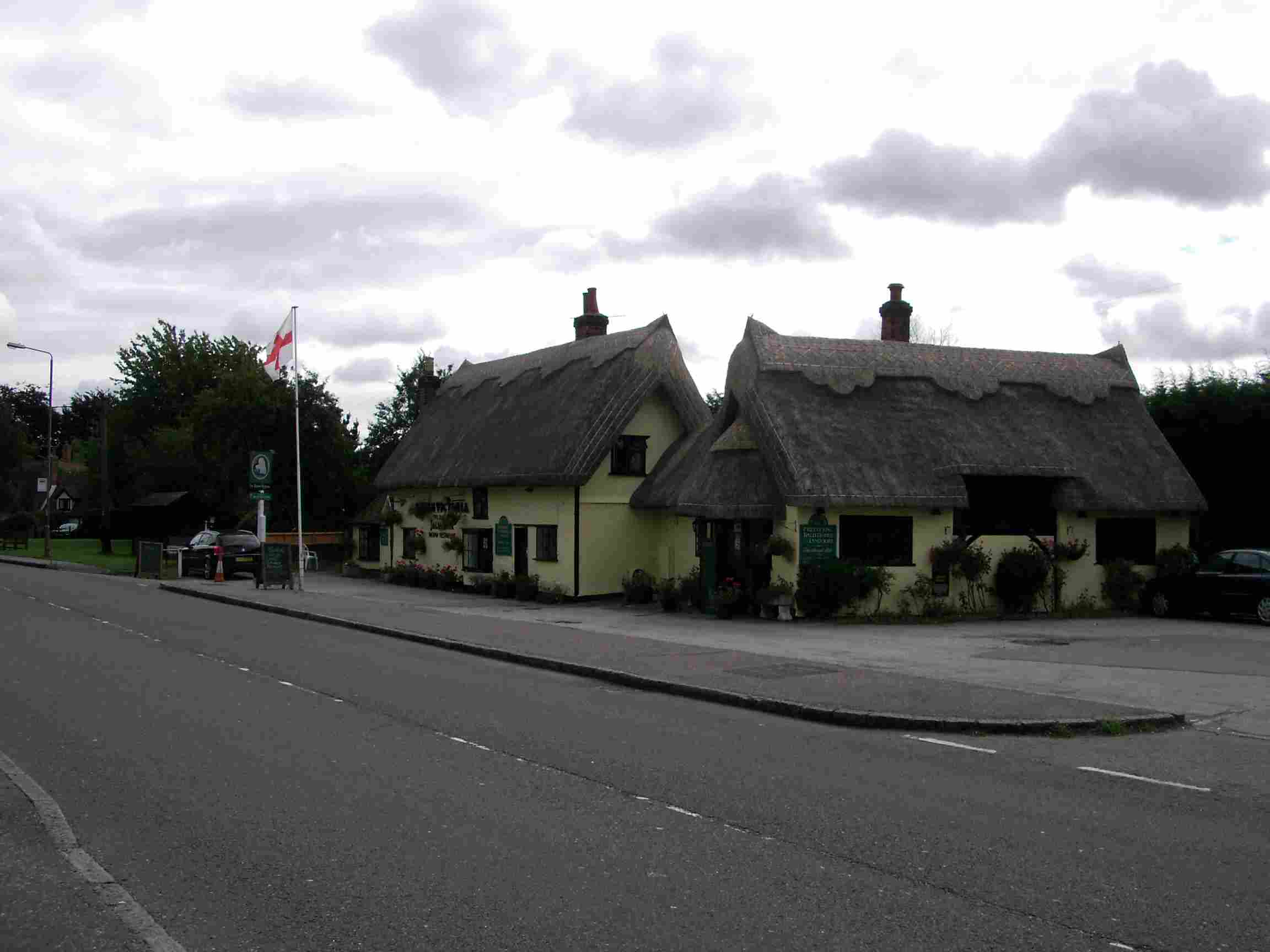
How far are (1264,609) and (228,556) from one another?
31.2m

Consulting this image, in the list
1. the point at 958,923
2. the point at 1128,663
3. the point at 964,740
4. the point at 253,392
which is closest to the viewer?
the point at 958,923

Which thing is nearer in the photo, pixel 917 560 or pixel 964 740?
pixel 964 740

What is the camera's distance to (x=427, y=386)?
4566 cm

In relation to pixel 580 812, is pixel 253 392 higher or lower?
higher

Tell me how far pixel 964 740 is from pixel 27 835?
826cm

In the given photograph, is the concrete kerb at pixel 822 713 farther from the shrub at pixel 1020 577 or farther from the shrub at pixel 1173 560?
the shrub at pixel 1173 560

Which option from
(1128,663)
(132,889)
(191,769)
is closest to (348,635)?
(191,769)

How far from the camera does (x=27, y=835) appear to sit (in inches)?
279

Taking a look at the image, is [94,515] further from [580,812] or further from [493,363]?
[580,812]

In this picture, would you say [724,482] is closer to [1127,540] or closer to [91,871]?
[1127,540]

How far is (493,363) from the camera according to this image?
4175cm

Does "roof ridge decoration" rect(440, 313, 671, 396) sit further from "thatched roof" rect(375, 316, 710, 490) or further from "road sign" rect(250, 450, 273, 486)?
"road sign" rect(250, 450, 273, 486)

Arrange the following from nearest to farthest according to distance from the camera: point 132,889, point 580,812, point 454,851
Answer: point 132,889 → point 454,851 → point 580,812

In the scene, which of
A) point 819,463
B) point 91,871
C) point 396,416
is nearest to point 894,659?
point 819,463
